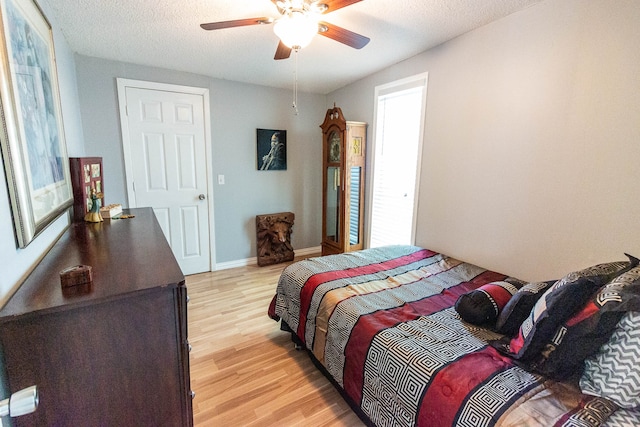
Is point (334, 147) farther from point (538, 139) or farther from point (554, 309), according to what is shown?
point (554, 309)

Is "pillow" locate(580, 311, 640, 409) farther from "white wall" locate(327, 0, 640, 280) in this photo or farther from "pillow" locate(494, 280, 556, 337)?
"white wall" locate(327, 0, 640, 280)

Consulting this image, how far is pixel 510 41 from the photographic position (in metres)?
1.96

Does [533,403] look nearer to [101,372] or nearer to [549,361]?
[549,361]

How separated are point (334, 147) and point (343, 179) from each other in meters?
0.45

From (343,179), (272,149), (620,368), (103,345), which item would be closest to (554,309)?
(620,368)

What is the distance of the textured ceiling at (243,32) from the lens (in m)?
1.79

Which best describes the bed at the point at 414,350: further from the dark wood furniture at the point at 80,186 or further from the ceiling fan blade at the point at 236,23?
the ceiling fan blade at the point at 236,23

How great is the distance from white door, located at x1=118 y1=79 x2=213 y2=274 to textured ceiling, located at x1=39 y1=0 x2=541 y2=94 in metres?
0.31

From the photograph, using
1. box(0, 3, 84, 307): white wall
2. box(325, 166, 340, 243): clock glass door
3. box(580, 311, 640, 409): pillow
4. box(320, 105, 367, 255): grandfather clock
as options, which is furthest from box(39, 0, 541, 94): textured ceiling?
box(580, 311, 640, 409): pillow

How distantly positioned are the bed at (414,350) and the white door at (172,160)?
1701 mm

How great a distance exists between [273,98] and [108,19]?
1.88 m

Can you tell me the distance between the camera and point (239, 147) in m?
3.49

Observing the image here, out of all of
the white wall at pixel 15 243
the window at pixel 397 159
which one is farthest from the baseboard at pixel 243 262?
the white wall at pixel 15 243

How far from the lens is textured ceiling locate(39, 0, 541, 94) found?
179 centimetres
